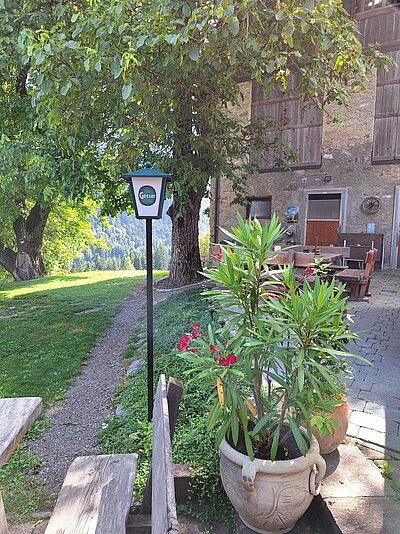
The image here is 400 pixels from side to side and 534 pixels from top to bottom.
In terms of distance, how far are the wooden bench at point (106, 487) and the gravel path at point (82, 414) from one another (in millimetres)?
856

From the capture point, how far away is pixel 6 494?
230 cm

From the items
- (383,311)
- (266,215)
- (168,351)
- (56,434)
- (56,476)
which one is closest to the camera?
(56,476)

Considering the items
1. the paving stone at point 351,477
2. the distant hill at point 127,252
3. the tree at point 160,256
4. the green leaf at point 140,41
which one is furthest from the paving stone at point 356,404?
the tree at point 160,256

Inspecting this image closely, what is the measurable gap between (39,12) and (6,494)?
20.7ft

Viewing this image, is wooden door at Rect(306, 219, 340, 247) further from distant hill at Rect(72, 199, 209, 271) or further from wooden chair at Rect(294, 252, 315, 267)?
distant hill at Rect(72, 199, 209, 271)

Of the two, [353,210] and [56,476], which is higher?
[353,210]

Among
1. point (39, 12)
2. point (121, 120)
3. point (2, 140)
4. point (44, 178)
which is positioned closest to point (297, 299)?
point (121, 120)

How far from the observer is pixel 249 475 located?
1.62 meters

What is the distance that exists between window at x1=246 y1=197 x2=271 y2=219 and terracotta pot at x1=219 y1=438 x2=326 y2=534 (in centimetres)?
1172

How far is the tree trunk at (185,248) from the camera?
823 centimetres

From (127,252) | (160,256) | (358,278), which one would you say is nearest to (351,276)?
(358,278)

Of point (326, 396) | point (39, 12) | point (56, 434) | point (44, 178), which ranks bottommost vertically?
point (56, 434)

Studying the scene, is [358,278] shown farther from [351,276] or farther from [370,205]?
[370,205]

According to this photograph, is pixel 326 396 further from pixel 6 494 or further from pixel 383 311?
pixel 383 311
